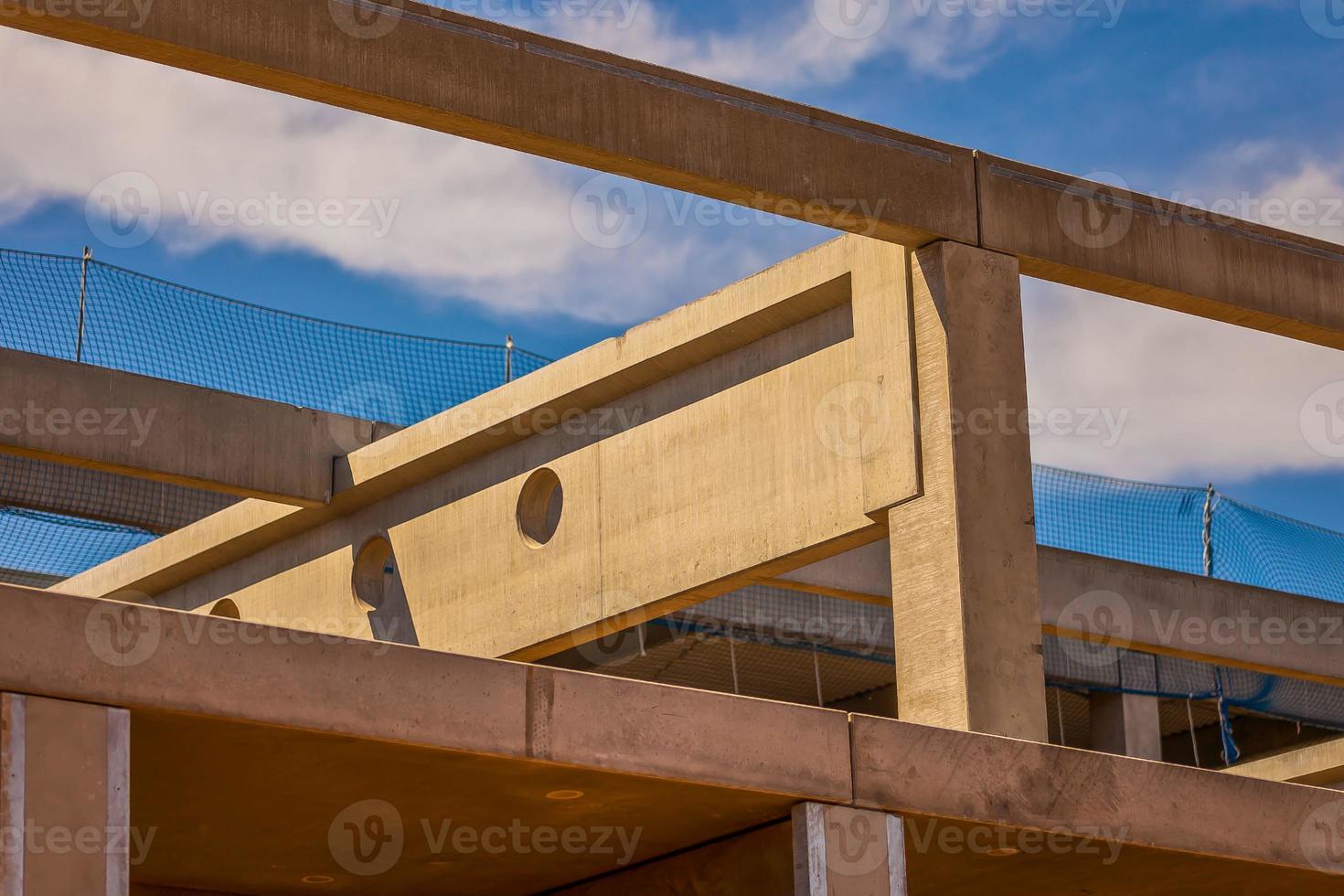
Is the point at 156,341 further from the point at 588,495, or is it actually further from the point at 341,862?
the point at 341,862

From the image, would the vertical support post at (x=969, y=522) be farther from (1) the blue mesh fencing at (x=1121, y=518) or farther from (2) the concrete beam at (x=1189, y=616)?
(1) the blue mesh fencing at (x=1121, y=518)

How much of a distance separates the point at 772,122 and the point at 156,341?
650 centimetres

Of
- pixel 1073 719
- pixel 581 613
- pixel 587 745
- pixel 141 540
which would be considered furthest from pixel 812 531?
pixel 1073 719

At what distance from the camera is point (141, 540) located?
19.0 metres

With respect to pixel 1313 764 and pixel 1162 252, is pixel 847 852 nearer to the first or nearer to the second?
pixel 1162 252

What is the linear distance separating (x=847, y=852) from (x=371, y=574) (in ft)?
26.8

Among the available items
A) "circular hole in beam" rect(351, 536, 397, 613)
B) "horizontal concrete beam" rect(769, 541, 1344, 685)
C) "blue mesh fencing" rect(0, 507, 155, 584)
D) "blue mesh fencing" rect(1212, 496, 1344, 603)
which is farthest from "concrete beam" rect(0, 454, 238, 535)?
"blue mesh fencing" rect(1212, 496, 1344, 603)

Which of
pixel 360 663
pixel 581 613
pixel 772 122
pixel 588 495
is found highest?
pixel 772 122

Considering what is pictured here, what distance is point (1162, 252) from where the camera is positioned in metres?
11.2

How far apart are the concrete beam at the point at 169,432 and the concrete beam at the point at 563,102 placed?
5172mm

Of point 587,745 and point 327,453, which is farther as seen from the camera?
point 327,453

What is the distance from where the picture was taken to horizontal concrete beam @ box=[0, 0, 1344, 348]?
29.8ft

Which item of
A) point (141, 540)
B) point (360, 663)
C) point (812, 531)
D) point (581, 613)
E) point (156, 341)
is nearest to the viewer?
point (360, 663)

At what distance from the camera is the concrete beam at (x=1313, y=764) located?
2083 cm
